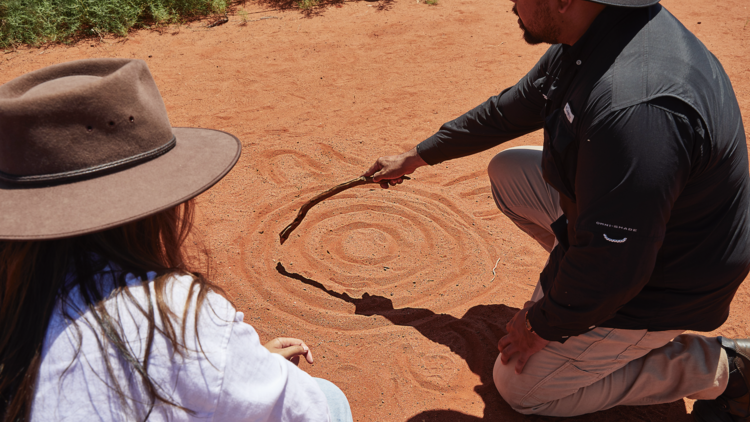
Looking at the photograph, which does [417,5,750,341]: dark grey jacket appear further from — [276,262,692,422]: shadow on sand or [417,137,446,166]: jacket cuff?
[417,137,446,166]: jacket cuff

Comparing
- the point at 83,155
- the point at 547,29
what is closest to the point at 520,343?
the point at 547,29

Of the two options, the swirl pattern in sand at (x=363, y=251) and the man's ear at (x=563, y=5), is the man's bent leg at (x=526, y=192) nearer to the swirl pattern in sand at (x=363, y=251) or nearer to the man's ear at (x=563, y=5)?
the swirl pattern in sand at (x=363, y=251)

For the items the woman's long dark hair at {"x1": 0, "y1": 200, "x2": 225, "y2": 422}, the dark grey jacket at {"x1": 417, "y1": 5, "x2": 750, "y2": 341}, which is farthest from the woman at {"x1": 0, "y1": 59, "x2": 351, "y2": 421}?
the dark grey jacket at {"x1": 417, "y1": 5, "x2": 750, "y2": 341}

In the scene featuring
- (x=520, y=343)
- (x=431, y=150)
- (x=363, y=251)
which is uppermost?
(x=431, y=150)

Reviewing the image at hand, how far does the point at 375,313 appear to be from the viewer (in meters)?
2.81

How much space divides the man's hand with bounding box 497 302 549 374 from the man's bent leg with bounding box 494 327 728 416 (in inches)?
1.5

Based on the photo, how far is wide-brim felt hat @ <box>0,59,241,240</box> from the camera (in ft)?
3.57

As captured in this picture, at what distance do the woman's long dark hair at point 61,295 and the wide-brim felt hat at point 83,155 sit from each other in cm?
7

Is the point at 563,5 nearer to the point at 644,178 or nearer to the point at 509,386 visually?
the point at 644,178

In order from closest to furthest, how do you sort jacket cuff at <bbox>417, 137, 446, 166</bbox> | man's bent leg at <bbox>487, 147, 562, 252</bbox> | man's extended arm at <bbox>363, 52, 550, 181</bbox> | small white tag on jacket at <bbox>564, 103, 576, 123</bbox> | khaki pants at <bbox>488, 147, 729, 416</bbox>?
1. small white tag on jacket at <bbox>564, 103, 576, 123</bbox>
2. khaki pants at <bbox>488, 147, 729, 416</bbox>
3. man's extended arm at <bbox>363, 52, 550, 181</bbox>
4. man's bent leg at <bbox>487, 147, 562, 252</bbox>
5. jacket cuff at <bbox>417, 137, 446, 166</bbox>

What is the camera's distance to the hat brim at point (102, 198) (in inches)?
42.5

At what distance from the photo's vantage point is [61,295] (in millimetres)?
1084

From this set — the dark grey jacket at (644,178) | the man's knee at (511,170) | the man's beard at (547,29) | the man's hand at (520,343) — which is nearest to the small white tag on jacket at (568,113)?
the dark grey jacket at (644,178)

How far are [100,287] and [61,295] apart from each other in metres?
0.07
